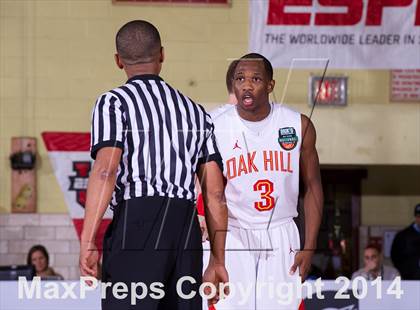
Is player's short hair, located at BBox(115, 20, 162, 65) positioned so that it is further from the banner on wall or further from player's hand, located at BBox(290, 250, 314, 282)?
the banner on wall

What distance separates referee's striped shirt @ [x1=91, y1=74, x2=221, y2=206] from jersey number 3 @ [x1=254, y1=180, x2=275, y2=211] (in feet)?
3.69

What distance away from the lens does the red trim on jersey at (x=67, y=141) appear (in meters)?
9.14

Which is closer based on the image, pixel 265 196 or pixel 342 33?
pixel 265 196

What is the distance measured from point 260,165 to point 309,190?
0.28 metres

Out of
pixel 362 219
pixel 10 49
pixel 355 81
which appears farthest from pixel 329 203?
pixel 10 49

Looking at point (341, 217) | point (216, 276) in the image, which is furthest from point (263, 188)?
point (341, 217)

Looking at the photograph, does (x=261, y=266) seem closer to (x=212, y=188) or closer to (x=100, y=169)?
(x=212, y=188)

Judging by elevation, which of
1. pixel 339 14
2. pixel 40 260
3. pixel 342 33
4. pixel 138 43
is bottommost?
pixel 40 260

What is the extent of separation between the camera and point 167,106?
15.1ft

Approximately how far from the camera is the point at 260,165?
223 inches

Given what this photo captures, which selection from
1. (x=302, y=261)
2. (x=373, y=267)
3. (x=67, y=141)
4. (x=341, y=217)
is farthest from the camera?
(x=341, y=217)

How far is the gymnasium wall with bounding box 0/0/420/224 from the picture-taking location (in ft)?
26.8

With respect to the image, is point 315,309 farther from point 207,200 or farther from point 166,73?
point 166,73

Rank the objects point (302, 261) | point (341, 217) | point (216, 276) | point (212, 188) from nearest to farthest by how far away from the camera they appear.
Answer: point (212, 188), point (216, 276), point (302, 261), point (341, 217)
